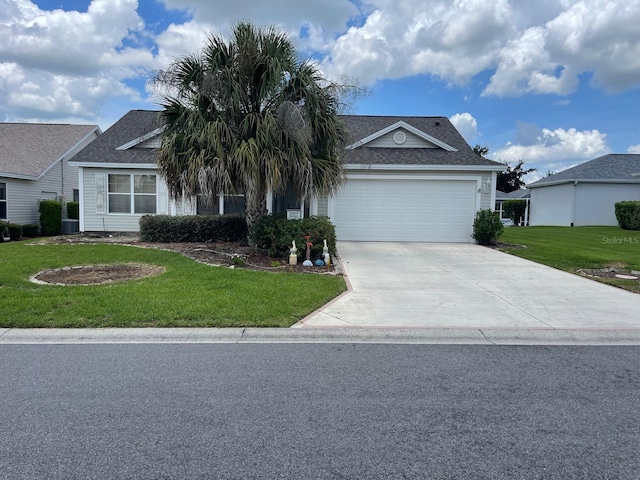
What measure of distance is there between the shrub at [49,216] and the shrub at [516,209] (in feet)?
106

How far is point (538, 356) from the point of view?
15.6 ft

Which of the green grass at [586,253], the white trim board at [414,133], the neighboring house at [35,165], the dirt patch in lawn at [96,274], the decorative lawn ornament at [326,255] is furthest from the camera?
the neighboring house at [35,165]

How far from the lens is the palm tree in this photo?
10125mm

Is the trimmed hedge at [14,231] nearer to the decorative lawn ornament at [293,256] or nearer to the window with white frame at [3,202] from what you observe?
the window with white frame at [3,202]

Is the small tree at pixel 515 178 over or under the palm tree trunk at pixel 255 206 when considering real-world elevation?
over

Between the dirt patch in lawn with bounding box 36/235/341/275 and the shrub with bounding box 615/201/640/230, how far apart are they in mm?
18062

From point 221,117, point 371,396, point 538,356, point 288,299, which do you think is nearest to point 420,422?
point 371,396

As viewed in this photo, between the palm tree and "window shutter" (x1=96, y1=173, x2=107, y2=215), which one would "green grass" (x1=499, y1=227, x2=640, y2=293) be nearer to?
the palm tree

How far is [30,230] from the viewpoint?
59.0ft

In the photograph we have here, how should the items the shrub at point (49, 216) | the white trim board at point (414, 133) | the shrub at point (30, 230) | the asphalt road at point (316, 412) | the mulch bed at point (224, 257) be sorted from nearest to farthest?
1. the asphalt road at point (316, 412)
2. the mulch bed at point (224, 257)
3. the white trim board at point (414, 133)
4. the shrub at point (30, 230)
5. the shrub at point (49, 216)

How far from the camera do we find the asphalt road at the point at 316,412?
8.99 ft

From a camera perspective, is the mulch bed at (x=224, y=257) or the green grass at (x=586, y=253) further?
the green grass at (x=586, y=253)

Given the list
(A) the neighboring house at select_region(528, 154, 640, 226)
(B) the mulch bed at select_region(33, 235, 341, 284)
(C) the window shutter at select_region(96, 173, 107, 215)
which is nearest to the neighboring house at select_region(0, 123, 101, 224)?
(C) the window shutter at select_region(96, 173, 107, 215)

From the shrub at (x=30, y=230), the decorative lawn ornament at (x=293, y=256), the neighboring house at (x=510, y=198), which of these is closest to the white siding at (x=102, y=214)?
the shrub at (x=30, y=230)
